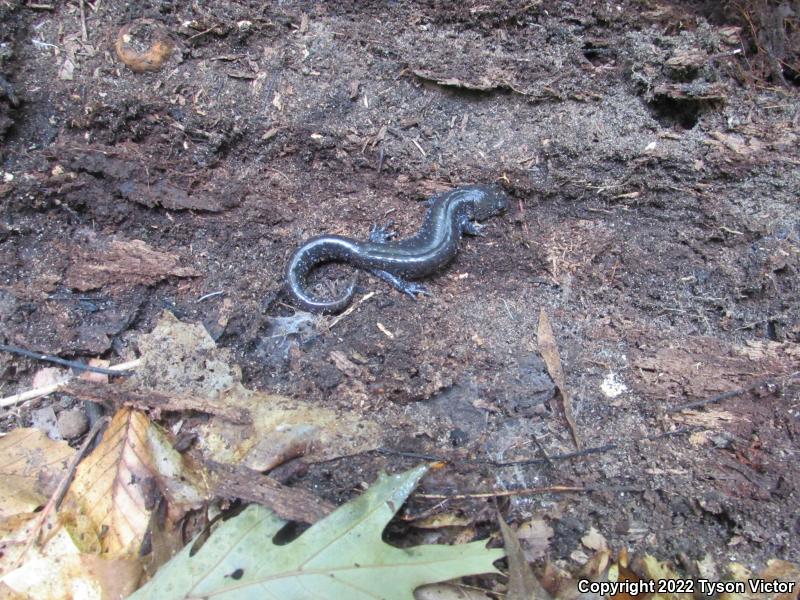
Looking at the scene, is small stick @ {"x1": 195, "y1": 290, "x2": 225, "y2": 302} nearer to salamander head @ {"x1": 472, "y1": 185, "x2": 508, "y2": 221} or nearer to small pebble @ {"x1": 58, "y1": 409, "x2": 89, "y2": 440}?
small pebble @ {"x1": 58, "y1": 409, "x2": 89, "y2": 440}

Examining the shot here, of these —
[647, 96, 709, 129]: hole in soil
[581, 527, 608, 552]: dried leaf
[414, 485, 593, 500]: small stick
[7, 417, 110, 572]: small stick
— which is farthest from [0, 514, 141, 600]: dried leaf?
[647, 96, 709, 129]: hole in soil

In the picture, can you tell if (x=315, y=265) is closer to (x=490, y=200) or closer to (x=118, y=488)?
(x=490, y=200)

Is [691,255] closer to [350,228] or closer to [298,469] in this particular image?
[350,228]

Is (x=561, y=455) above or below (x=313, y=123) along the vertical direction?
below

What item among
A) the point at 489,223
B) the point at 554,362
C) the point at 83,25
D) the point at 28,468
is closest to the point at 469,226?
the point at 489,223

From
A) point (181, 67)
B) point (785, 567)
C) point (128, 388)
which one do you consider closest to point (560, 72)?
point (181, 67)

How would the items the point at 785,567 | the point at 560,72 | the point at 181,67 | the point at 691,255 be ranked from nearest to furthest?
the point at 785,567, the point at 691,255, the point at 181,67, the point at 560,72

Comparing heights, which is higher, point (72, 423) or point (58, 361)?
point (58, 361)
